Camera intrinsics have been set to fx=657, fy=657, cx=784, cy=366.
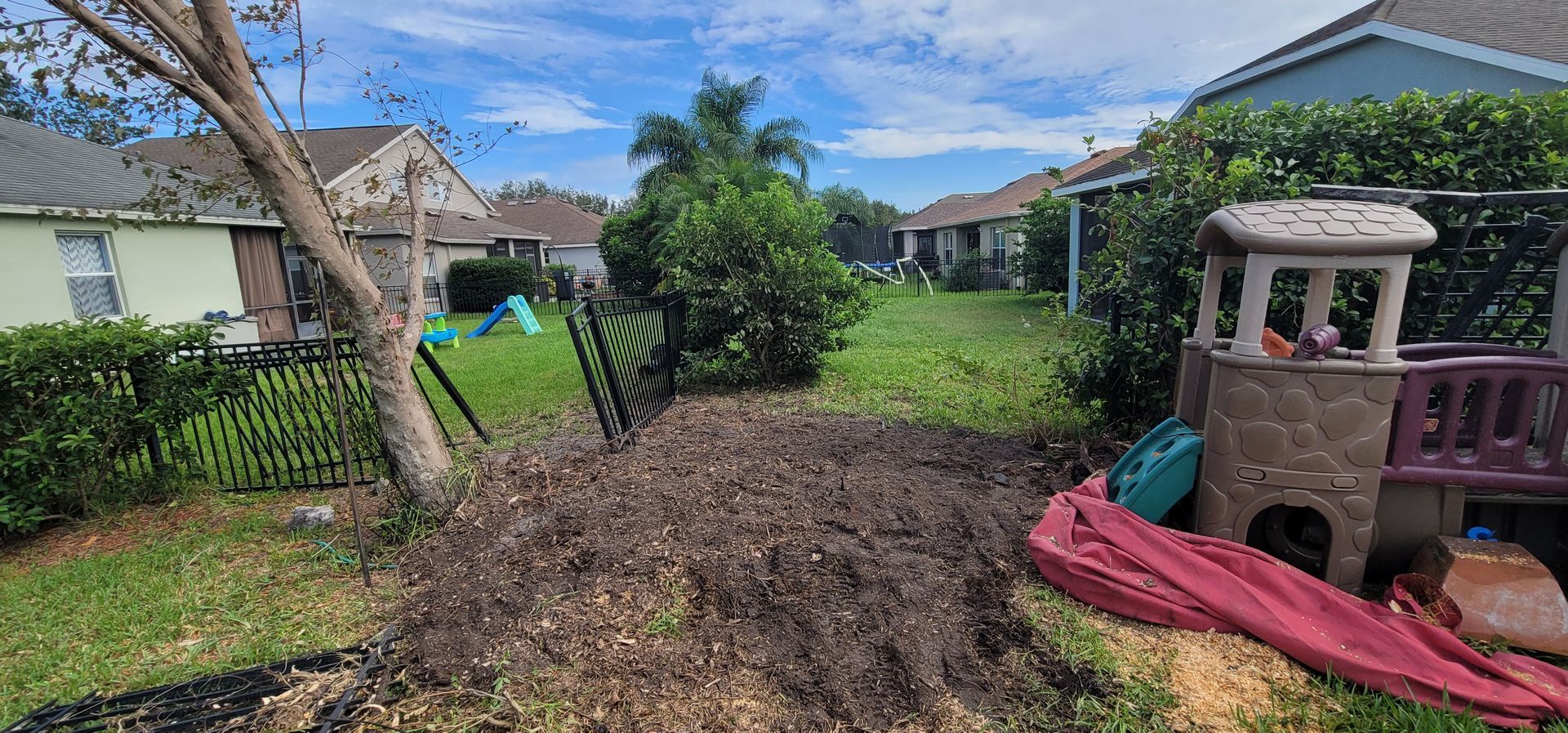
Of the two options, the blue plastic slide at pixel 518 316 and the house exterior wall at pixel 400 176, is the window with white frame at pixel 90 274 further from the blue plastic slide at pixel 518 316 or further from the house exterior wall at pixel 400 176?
the blue plastic slide at pixel 518 316

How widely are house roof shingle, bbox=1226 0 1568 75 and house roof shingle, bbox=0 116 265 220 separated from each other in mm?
14766

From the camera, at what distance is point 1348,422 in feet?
8.21

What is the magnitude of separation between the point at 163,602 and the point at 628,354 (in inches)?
124

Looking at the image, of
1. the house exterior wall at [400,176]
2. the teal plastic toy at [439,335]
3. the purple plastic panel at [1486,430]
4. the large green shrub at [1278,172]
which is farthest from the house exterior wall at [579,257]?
the purple plastic panel at [1486,430]

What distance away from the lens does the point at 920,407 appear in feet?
19.8

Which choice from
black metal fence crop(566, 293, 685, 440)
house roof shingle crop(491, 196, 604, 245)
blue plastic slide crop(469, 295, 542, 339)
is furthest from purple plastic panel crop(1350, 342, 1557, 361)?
house roof shingle crop(491, 196, 604, 245)

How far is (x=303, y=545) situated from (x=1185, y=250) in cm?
538

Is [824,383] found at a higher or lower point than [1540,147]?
lower

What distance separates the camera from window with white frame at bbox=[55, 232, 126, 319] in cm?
1030

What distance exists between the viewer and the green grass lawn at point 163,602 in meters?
2.67

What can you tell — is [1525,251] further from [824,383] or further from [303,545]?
[303,545]

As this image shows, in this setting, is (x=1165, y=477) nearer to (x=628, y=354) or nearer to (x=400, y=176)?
(x=628, y=354)

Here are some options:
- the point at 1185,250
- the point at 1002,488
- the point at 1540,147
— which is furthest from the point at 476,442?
the point at 1540,147

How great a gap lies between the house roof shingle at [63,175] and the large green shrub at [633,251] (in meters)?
9.34
